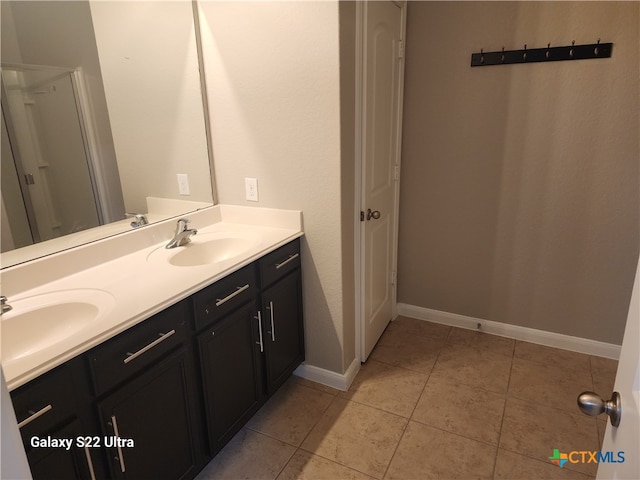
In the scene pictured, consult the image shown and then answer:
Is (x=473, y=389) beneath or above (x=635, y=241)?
beneath

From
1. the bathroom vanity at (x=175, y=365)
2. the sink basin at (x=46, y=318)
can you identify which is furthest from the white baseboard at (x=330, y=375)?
the sink basin at (x=46, y=318)

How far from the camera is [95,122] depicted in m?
1.69

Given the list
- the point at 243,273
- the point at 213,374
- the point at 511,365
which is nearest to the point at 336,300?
the point at 243,273

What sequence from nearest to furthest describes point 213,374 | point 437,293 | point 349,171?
point 213,374
point 349,171
point 437,293

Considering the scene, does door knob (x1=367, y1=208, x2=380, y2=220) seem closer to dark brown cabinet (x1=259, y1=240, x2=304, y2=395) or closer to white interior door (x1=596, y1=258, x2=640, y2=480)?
dark brown cabinet (x1=259, y1=240, x2=304, y2=395)

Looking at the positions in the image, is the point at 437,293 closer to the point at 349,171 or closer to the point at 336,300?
the point at 336,300

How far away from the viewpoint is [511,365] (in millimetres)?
2330

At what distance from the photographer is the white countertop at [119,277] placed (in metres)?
1.03

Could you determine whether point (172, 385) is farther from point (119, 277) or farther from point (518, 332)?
point (518, 332)

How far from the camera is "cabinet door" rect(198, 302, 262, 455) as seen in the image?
152 centimetres

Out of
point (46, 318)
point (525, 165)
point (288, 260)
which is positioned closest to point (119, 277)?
point (46, 318)

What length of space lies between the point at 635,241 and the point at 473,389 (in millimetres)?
1169

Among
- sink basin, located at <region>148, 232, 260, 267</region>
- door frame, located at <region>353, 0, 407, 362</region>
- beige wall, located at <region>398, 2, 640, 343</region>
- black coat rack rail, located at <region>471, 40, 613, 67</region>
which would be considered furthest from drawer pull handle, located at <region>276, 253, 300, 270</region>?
black coat rack rail, located at <region>471, 40, 613, 67</region>

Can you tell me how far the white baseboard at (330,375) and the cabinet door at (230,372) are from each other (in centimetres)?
45
